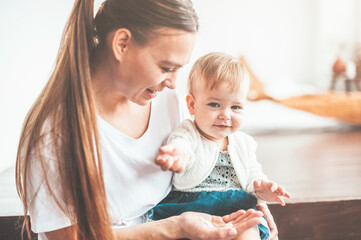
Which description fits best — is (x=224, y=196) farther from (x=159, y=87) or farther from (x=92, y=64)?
(x=92, y=64)

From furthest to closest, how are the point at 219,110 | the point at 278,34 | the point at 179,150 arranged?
1. the point at 278,34
2. the point at 219,110
3. the point at 179,150

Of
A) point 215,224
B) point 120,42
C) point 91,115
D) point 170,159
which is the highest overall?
point 120,42

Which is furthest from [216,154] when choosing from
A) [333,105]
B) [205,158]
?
[333,105]

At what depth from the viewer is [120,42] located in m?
0.98

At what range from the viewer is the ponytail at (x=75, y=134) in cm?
96

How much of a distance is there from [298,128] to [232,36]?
3.37 meters

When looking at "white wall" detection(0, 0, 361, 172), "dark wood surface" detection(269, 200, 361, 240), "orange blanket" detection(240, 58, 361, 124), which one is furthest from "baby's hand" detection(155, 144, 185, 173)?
"white wall" detection(0, 0, 361, 172)

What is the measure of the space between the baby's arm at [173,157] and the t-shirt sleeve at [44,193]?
0.91ft

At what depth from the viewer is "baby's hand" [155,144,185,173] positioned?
0.89m

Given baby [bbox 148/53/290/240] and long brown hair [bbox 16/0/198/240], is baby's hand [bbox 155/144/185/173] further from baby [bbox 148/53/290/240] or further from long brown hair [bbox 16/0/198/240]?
long brown hair [bbox 16/0/198/240]

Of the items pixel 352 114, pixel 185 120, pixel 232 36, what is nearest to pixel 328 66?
pixel 232 36

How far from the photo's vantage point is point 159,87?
103 cm

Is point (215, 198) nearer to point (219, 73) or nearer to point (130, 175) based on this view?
point (130, 175)

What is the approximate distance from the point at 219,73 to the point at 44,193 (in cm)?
57
